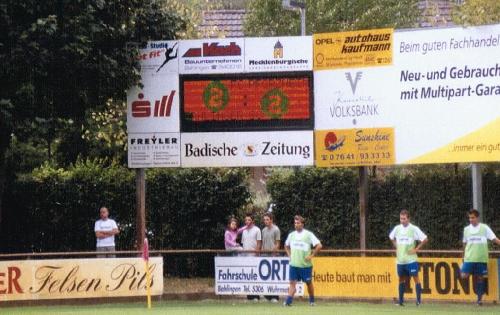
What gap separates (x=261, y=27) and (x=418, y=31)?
16.5 metres

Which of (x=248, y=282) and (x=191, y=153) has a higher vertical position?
(x=191, y=153)

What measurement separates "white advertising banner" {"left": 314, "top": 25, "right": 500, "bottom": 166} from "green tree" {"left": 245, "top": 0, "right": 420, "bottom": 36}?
13.6 meters

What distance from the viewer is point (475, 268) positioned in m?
30.8

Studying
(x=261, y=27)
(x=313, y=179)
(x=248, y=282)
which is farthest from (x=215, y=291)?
(x=261, y=27)

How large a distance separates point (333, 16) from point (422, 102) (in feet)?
50.1

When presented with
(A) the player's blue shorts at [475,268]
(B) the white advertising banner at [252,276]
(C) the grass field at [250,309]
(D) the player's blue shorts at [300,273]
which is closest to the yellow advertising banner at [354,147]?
(B) the white advertising banner at [252,276]

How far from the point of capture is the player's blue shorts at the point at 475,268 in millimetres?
30719

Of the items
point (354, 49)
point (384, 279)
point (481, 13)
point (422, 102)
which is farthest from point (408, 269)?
point (481, 13)

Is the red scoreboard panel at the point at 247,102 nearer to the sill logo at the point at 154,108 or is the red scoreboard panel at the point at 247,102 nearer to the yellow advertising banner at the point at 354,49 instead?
the sill logo at the point at 154,108

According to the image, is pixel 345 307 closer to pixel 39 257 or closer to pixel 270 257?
pixel 270 257

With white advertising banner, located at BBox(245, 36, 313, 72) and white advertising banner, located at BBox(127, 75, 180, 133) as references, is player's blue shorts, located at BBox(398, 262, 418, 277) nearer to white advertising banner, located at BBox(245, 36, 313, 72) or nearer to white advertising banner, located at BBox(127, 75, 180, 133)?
white advertising banner, located at BBox(245, 36, 313, 72)

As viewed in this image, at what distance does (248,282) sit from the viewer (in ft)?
110

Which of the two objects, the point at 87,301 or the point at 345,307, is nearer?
the point at 345,307

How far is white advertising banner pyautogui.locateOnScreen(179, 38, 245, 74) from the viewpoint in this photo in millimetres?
35125
